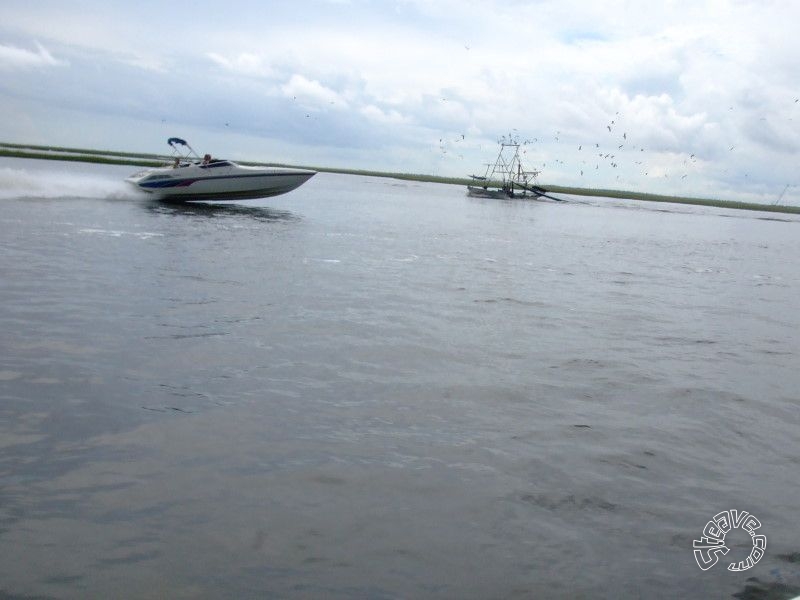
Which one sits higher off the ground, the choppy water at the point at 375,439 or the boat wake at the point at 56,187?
the boat wake at the point at 56,187

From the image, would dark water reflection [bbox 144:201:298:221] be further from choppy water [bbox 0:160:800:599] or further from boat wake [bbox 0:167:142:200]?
choppy water [bbox 0:160:800:599]

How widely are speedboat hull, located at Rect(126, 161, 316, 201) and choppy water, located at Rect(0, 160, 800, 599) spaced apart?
21.2 m

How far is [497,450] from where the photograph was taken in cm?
782

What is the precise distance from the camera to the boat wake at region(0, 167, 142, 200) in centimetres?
3891

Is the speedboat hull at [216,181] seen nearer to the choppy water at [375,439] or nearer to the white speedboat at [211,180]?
the white speedboat at [211,180]

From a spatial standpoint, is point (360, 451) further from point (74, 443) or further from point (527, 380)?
point (527, 380)

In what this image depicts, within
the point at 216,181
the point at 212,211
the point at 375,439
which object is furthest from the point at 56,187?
the point at 375,439

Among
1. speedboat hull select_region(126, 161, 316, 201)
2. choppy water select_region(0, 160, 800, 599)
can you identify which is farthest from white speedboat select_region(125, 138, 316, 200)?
choppy water select_region(0, 160, 800, 599)

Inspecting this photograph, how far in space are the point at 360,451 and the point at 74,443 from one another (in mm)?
2896

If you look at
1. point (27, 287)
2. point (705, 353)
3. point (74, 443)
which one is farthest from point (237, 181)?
point (74, 443)

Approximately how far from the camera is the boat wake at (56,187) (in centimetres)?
3891
